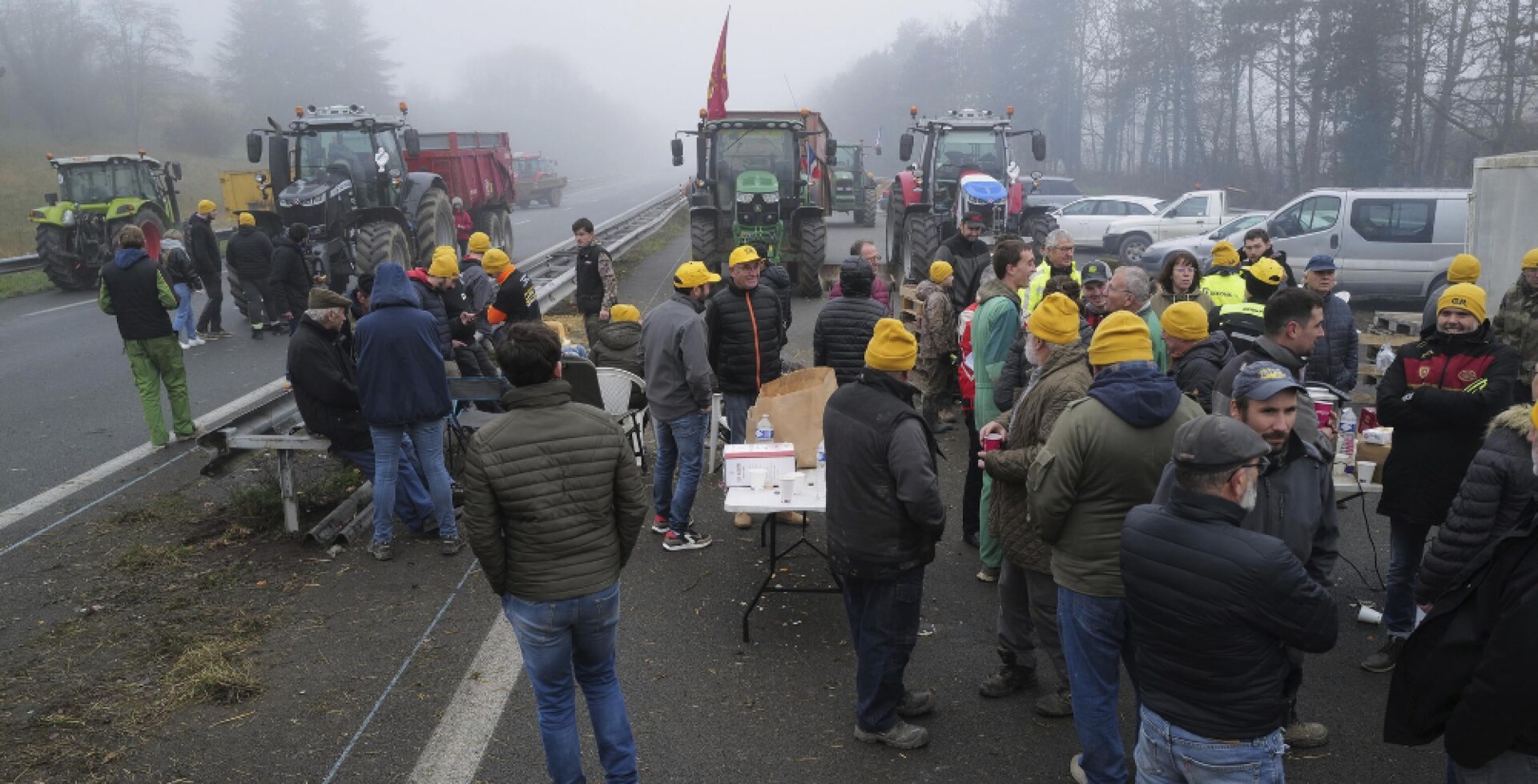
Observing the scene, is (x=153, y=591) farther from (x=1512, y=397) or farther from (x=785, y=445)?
(x=1512, y=397)

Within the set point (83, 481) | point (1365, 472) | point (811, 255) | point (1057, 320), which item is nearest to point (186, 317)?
point (83, 481)

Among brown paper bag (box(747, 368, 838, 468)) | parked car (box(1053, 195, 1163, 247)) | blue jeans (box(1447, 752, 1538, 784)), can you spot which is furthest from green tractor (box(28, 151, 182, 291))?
blue jeans (box(1447, 752, 1538, 784))

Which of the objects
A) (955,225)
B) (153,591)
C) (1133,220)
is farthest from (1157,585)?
(1133,220)

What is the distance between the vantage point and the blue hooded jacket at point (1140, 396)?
3.54m

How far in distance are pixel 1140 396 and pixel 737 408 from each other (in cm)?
374

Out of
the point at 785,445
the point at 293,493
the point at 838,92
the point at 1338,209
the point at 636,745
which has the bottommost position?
the point at 636,745

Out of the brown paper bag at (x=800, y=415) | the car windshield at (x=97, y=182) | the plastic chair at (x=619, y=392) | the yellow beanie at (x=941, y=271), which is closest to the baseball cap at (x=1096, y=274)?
the yellow beanie at (x=941, y=271)

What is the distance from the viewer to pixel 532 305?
969 centimetres

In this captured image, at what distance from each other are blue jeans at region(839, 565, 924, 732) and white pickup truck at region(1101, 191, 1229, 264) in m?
19.9

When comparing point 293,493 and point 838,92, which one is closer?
point 293,493

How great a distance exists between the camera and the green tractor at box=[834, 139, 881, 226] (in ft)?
105

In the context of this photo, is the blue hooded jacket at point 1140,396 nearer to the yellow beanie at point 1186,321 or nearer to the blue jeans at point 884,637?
the blue jeans at point 884,637

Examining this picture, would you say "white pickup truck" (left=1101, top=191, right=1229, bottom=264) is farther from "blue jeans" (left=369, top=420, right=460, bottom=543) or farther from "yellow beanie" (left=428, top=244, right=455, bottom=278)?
"blue jeans" (left=369, top=420, right=460, bottom=543)

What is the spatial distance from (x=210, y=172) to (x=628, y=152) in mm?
102303
